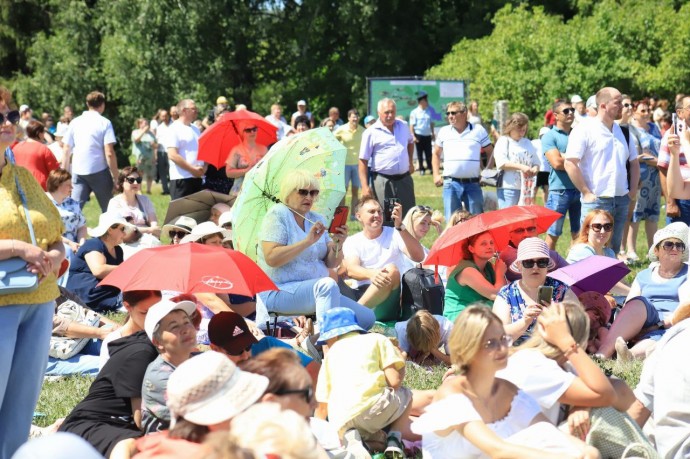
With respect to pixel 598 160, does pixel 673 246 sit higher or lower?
lower

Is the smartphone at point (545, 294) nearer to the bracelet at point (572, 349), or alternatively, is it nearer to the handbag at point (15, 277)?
the bracelet at point (572, 349)

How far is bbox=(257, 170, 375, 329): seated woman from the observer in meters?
6.96

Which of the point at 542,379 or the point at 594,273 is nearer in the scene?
the point at 542,379

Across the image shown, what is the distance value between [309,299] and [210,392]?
141 inches

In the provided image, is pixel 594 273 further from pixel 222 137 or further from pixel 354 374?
pixel 222 137

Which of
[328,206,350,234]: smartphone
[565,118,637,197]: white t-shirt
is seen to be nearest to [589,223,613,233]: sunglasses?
[565,118,637,197]: white t-shirt

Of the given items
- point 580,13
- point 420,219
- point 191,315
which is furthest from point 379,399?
point 580,13

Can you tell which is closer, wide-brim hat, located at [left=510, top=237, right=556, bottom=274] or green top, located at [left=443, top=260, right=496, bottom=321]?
wide-brim hat, located at [left=510, top=237, right=556, bottom=274]

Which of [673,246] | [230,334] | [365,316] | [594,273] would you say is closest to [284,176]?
[365,316]

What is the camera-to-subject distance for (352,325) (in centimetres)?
566

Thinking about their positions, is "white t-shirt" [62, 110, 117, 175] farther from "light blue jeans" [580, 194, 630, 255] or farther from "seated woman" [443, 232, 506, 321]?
"seated woman" [443, 232, 506, 321]

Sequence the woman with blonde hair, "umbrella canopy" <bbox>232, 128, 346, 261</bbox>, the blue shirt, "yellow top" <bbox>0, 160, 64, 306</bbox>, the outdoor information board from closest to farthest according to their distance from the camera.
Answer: "yellow top" <bbox>0, 160, 64, 306</bbox>
"umbrella canopy" <bbox>232, 128, 346, 261</bbox>
the blue shirt
the woman with blonde hair
the outdoor information board

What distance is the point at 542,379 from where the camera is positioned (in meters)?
4.41

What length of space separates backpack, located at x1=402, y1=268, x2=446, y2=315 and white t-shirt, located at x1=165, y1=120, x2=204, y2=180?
436 cm
